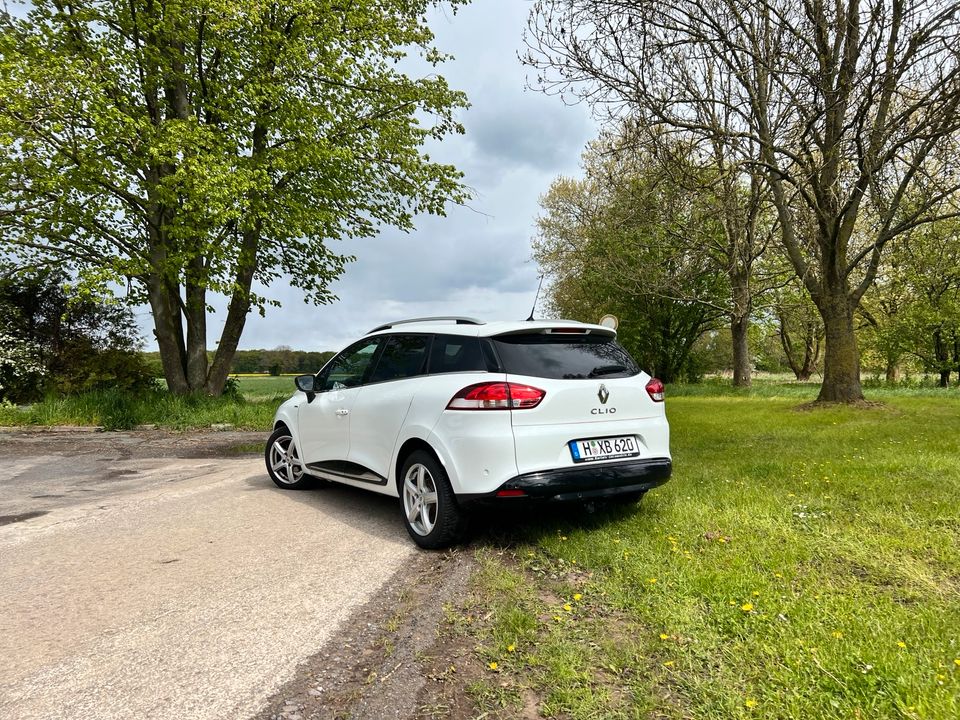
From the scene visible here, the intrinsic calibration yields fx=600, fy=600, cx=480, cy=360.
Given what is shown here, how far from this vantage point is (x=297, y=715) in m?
2.53

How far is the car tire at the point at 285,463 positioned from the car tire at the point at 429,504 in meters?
2.31

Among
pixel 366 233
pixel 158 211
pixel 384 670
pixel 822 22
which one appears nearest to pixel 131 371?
pixel 158 211

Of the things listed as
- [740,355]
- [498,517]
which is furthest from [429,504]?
[740,355]

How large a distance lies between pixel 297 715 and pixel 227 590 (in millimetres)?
1553

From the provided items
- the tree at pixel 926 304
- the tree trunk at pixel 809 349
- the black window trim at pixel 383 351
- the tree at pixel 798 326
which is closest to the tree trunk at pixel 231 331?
the black window trim at pixel 383 351

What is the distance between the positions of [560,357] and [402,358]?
1.49m

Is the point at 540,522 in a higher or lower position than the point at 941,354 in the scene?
lower

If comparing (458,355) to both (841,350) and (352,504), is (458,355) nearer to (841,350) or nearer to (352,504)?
(352,504)

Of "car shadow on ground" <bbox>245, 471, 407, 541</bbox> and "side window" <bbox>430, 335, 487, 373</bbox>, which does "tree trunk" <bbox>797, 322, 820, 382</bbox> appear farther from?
"side window" <bbox>430, 335, 487, 373</bbox>

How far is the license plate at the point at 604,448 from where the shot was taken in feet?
14.7

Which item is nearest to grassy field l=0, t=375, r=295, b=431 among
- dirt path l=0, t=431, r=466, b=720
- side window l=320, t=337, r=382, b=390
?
dirt path l=0, t=431, r=466, b=720

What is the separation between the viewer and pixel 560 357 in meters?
4.70

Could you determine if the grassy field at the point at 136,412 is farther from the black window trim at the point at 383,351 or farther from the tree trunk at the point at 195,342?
the black window trim at the point at 383,351

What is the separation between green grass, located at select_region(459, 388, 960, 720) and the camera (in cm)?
251
